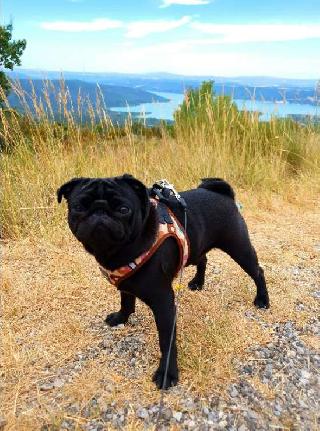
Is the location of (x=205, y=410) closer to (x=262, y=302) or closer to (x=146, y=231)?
(x=146, y=231)

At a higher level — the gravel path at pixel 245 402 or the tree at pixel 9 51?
the tree at pixel 9 51

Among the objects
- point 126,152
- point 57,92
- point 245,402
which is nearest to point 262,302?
point 245,402

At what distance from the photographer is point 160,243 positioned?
2271 millimetres

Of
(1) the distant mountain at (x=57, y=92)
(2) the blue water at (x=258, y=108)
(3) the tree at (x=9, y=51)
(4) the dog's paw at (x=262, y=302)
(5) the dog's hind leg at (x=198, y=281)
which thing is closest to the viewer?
(4) the dog's paw at (x=262, y=302)

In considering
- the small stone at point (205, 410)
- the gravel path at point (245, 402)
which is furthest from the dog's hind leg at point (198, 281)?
the small stone at point (205, 410)

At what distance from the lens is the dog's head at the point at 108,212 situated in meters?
1.95

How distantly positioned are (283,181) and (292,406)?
14.4 feet

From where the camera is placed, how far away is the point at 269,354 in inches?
104

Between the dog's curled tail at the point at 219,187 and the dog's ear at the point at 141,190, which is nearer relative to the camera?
the dog's ear at the point at 141,190

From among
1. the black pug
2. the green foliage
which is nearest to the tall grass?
the green foliage

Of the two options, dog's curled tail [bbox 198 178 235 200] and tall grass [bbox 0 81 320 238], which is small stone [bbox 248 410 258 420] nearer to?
dog's curled tail [bbox 198 178 235 200]

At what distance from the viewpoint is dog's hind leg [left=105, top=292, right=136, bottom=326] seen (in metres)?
2.90

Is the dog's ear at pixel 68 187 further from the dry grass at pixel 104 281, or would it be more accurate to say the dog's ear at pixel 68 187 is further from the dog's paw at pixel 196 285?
the dog's paw at pixel 196 285

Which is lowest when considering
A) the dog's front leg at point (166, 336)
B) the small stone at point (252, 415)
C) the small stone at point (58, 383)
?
the small stone at point (58, 383)
